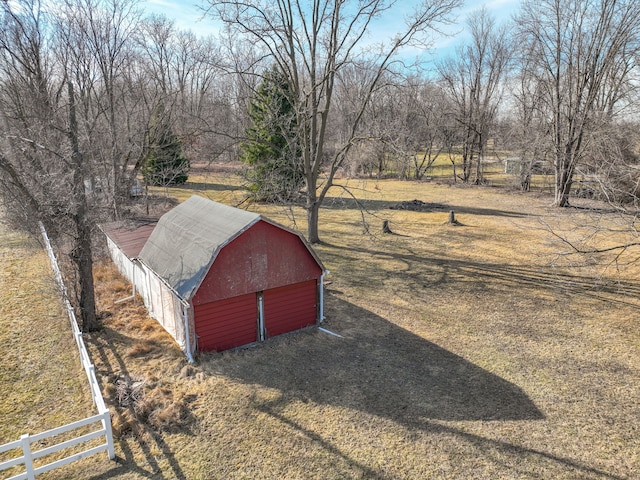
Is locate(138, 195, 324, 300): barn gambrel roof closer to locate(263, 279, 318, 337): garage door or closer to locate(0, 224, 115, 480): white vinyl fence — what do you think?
locate(263, 279, 318, 337): garage door

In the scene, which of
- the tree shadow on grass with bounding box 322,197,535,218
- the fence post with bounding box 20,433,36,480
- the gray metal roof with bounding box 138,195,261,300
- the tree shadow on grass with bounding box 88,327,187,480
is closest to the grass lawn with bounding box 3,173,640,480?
the tree shadow on grass with bounding box 88,327,187,480

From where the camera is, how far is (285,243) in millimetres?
11773

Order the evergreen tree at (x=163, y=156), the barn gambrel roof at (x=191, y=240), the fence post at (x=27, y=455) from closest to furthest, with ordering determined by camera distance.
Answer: the fence post at (x=27, y=455) → the barn gambrel roof at (x=191, y=240) → the evergreen tree at (x=163, y=156)

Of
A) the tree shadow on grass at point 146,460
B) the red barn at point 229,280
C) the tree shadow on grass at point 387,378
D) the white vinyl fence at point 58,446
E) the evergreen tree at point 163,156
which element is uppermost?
the evergreen tree at point 163,156

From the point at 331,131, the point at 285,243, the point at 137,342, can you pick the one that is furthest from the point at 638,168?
the point at 331,131

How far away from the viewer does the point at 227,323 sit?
11.3 m

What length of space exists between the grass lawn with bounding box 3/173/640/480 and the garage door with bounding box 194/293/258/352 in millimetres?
460

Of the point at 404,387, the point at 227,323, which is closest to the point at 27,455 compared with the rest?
the point at 227,323

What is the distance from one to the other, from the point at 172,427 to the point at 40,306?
941cm

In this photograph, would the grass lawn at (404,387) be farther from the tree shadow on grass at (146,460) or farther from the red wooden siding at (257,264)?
the red wooden siding at (257,264)

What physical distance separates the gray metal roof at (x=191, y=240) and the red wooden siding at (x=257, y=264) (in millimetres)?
222

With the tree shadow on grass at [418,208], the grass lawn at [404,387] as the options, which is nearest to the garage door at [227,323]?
the grass lawn at [404,387]

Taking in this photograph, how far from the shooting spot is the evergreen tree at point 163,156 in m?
23.9

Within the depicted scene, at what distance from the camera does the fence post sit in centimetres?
667
